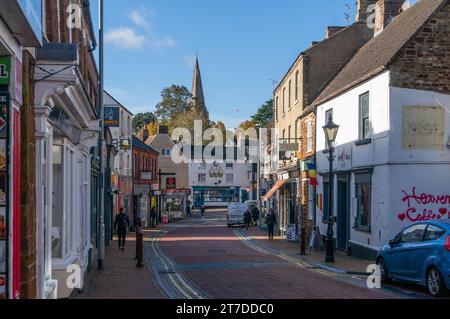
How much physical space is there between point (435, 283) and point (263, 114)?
75598 mm

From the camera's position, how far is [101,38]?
19125mm

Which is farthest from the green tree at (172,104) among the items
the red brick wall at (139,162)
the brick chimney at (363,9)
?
the brick chimney at (363,9)

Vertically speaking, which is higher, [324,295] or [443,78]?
[443,78]

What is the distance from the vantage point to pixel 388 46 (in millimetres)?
23875

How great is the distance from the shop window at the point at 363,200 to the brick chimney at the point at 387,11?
1065 centimetres

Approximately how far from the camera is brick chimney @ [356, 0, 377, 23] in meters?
34.0

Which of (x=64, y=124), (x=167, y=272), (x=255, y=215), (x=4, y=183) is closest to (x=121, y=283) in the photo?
(x=167, y=272)

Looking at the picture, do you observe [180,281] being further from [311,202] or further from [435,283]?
[311,202]

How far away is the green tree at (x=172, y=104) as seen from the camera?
9362 centimetres

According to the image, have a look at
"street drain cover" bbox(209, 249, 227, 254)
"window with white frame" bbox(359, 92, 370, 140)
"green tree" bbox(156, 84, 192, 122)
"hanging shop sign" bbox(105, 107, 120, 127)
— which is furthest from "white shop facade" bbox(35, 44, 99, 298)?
"green tree" bbox(156, 84, 192, 122)

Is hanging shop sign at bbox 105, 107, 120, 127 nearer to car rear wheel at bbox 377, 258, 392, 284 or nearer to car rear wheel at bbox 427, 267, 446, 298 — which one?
car rear wheel at bbox 377, 258, 392, 284
